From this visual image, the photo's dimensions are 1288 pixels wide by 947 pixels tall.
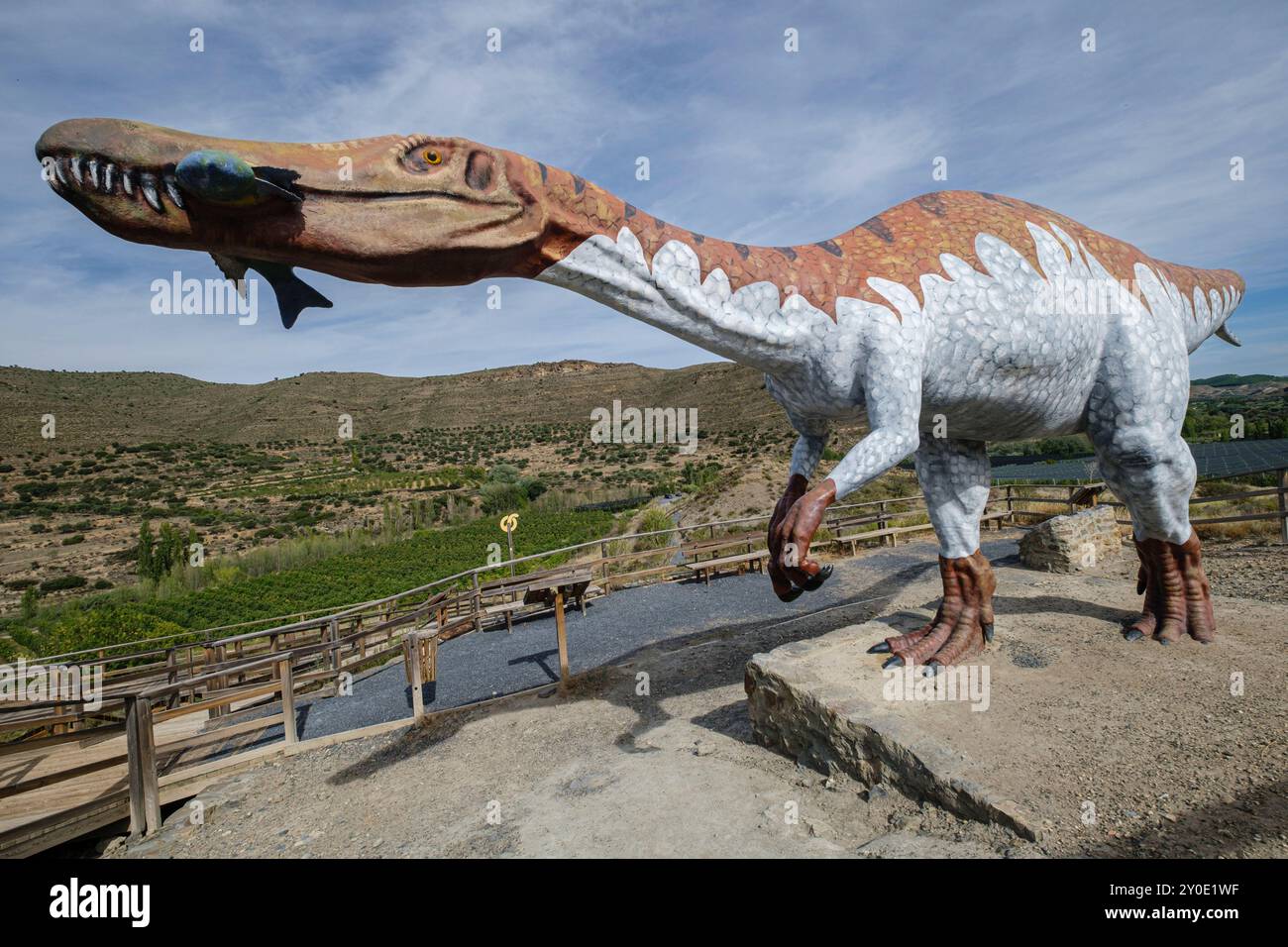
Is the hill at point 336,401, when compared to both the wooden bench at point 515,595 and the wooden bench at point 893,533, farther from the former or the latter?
the wooden bench at point 515,595

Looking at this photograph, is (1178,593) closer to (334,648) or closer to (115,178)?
(115,178)

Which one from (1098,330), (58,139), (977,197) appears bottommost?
(1098,330)

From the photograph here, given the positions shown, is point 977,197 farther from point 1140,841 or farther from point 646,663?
point 646,663

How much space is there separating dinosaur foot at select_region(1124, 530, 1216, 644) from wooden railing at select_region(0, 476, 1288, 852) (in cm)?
154

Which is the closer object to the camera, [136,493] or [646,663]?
[646,663]

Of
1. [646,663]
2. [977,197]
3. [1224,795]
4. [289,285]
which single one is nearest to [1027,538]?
[646,663]

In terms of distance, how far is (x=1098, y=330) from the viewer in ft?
12.0

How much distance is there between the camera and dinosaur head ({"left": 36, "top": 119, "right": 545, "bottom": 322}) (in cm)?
187

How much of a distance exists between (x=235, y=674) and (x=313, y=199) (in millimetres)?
6537

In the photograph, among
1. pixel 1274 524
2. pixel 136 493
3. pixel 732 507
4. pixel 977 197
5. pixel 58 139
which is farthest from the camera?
pixel 136 493

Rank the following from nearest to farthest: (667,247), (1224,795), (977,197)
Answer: (1224,795) < (667,247) < (977,197)

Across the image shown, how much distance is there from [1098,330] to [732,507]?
20150 mm

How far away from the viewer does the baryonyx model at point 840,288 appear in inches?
81.0

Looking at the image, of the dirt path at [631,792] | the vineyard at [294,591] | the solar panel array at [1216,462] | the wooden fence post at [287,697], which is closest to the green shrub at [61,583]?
the vineyard at [294,591]
